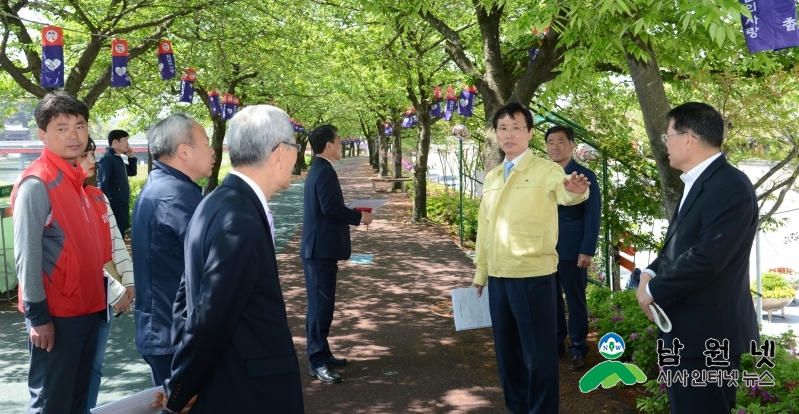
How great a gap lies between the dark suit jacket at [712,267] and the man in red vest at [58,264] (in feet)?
9.22

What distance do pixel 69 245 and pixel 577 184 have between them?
2.70 metres

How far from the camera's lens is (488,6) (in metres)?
5.89

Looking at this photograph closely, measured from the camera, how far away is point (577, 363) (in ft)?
18.7

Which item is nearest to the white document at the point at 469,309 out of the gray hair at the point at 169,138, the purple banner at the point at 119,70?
the gray hair at the point at 169,138

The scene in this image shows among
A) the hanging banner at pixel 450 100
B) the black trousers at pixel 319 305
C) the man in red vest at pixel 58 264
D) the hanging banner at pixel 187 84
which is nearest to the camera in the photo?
the man in red vest at pixel 58 264

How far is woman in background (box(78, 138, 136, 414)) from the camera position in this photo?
3619 millimetres

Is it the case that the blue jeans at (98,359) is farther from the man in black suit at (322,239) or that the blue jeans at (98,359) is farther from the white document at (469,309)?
the white document at (469,309)

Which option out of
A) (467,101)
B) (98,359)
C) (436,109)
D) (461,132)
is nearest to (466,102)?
(467,101)

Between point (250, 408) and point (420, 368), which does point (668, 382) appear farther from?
point (420, 368)

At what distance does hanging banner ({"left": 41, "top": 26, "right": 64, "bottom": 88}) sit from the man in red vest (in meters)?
5.87

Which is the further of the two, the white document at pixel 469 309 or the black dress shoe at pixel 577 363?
the black dress shoe at pixel 577 363

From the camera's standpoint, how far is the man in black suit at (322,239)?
5371mm

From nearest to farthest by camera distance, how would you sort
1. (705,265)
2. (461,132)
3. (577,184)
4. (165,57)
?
(705,265) < (577,184) < (165,57) < (461,132)

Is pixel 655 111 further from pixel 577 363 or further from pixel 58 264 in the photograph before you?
pixel 58 264
